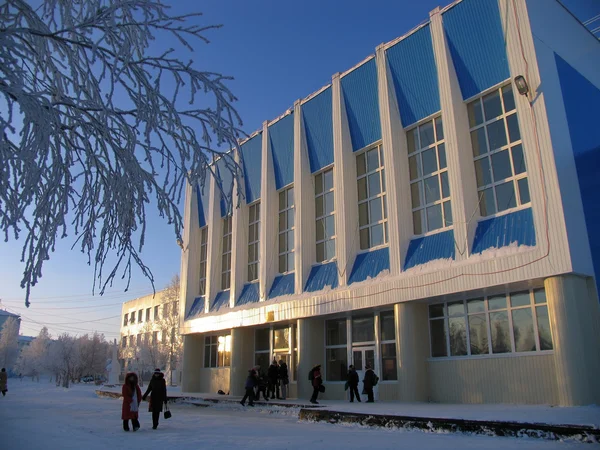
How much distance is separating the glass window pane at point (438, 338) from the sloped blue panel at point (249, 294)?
10835mm

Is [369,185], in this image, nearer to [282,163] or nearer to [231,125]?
[282,163]

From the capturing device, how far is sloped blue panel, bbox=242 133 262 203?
29.7m

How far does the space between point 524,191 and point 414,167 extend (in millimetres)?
5169

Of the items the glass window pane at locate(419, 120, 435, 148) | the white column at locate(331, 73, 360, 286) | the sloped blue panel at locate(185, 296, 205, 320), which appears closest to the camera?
the glass window pane at locate(419, 120, 435, 148)

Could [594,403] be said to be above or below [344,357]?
below

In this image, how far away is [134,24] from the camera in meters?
5.26

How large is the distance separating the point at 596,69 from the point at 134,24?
819 inches

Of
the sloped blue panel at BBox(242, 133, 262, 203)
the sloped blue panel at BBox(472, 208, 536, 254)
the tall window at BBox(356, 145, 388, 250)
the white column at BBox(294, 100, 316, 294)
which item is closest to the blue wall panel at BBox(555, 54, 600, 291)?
→ the sloped blue panel at BBox(472, 208, 536, 254)

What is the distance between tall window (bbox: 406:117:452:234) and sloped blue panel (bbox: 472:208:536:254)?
65.6 inches

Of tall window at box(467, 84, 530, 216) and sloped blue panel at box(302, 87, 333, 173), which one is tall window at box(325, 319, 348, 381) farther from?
tall window at box(467, 84, 530, 216)

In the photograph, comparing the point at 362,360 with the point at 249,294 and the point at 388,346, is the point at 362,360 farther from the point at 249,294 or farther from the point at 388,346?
the point at 249,294

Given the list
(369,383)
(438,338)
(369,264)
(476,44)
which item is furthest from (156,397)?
(476,44)

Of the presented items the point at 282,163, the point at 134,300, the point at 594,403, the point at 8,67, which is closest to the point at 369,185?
the point at 282,163

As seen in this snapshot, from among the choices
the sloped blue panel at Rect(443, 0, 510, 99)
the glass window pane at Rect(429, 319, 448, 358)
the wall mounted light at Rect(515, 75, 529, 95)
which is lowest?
the glass window pane at Rect(429, 319, 448, 358)
